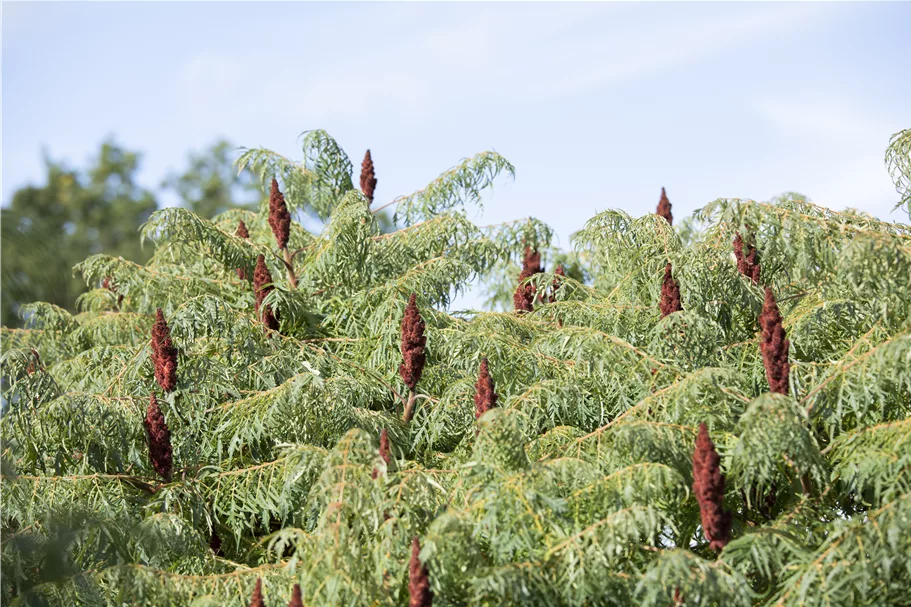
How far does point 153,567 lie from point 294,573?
904 mm

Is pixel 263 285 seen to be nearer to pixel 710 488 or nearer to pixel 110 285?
pixel 110 285

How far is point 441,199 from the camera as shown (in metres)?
10.4

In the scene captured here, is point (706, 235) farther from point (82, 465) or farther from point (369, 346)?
point (82, 465)

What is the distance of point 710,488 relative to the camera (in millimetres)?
5332

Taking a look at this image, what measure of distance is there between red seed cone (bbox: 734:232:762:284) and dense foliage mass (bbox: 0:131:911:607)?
0.07 feet

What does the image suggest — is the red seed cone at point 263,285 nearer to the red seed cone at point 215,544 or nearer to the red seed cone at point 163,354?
the red seed cone at point 163,354

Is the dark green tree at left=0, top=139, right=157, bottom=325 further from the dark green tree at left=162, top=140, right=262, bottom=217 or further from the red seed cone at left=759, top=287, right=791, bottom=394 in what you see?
the red seed cone at left=759, top=287, right=791, bottom=394

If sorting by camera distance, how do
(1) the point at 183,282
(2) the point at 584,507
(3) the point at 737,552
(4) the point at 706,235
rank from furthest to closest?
(1) the point at 183,282
(4) the point at 706,235
(2) the point at 584,507
(3) the point at 737,552

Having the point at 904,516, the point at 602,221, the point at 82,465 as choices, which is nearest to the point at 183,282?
the point at 82,465

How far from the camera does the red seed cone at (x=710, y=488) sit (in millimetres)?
5324

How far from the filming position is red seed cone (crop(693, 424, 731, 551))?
5324 millimetres

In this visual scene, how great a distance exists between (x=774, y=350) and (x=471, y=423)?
2.43 metres

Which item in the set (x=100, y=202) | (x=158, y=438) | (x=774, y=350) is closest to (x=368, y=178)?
(x=158, y=438)

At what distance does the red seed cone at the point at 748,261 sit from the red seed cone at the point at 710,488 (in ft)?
8.65
